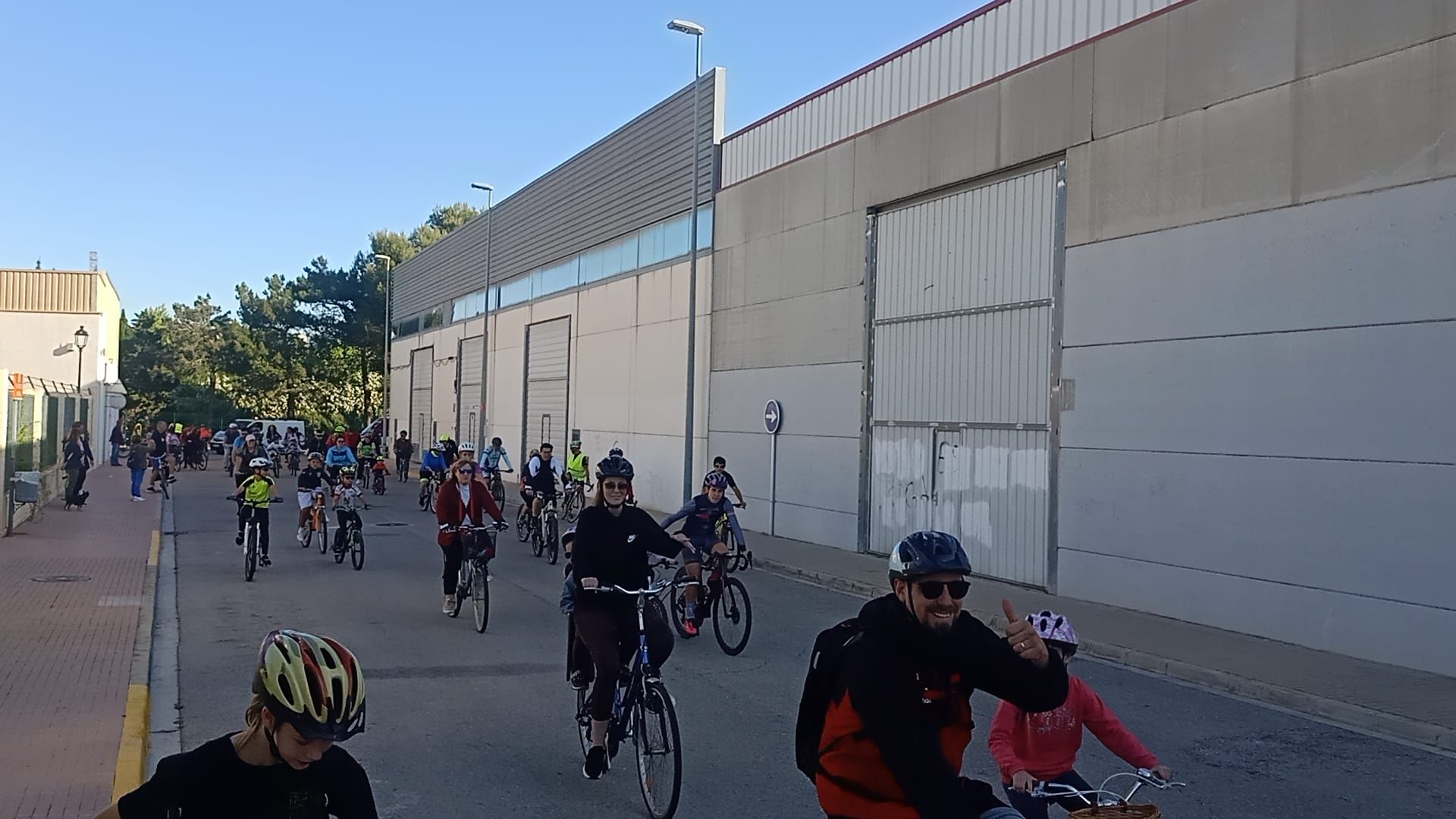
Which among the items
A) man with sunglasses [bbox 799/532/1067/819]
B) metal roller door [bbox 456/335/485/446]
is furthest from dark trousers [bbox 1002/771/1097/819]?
metal roller door [bbox 456/335/485/446]

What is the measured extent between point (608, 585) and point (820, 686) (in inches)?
149

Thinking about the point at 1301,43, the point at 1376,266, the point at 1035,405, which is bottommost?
the point at 1035,405

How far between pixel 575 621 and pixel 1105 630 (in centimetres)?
799

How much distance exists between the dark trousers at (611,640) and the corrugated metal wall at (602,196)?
2101 centimetres

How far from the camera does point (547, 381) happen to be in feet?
128

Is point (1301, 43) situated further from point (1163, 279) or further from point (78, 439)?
point (78, 439)

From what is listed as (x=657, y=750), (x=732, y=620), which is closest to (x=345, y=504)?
(x=732, y=620)

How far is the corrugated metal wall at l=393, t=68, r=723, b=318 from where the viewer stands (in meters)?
28.5

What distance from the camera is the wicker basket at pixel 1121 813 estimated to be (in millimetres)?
3395

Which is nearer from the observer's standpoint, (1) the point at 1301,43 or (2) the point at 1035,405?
(1) the point at 1301,43

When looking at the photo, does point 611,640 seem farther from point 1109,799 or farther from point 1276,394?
point 1276,394

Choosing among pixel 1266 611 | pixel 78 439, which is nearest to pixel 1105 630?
pixel 1266 611

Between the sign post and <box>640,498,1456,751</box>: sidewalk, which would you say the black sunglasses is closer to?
<box>640,498,1456,751</box>: sidewalk

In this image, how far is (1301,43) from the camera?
12906 mm
